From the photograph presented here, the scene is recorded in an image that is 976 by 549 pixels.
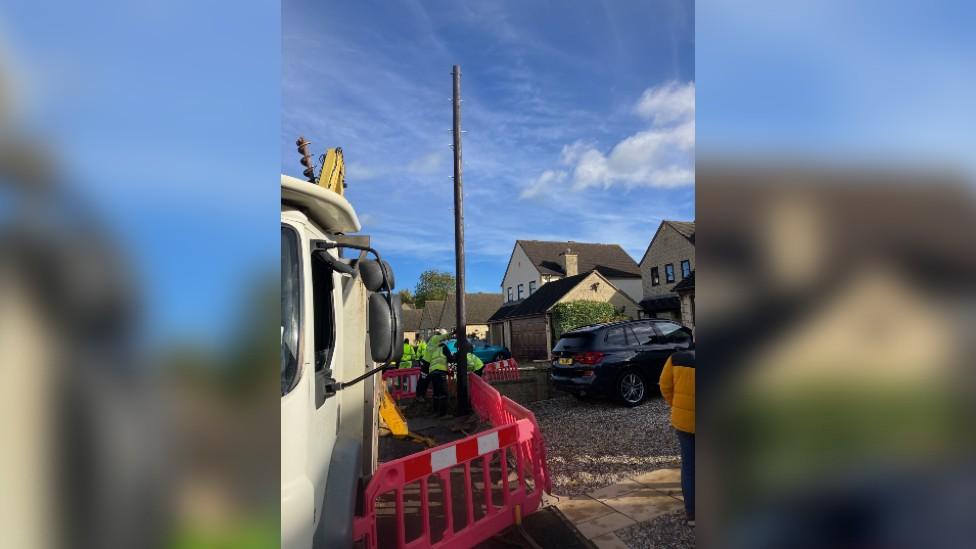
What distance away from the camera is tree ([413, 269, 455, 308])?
71750 millimetres

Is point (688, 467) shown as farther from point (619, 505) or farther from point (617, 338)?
point (617, 338)

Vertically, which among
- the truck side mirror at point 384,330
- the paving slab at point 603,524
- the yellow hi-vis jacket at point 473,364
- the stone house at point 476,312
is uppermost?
the truck side mirror at point 384,330

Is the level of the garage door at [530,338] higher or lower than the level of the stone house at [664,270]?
lower

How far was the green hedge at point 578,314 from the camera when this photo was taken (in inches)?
1069

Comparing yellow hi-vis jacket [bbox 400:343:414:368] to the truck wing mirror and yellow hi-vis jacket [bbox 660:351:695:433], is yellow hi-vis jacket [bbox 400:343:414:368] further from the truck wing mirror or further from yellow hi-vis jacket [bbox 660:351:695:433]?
the truck wing mirror

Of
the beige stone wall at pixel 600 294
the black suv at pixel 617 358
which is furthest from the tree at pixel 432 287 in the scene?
the black suv at pixel 617 358

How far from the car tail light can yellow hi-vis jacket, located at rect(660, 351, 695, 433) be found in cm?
477

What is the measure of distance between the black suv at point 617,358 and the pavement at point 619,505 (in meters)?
3.44

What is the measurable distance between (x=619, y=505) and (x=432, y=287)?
225 feet

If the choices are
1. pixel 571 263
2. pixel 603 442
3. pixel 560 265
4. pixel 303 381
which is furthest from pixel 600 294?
pixel 303 381

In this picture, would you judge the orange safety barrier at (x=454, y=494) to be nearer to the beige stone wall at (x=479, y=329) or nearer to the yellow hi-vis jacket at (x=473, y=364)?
the yellow hi-vis jacket at (x=473, y=364)

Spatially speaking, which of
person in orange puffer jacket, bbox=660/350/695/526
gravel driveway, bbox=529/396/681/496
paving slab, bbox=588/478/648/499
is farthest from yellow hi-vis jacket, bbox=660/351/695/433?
gravel driveway, bbox=529/396/681/496

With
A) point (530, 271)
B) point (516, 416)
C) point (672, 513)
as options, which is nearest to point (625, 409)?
point (516, 416)

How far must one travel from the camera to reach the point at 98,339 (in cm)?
53
